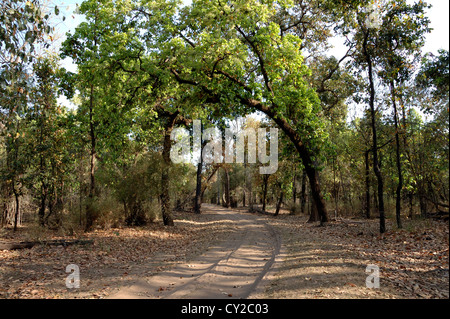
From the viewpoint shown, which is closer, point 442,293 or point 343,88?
point 442,293

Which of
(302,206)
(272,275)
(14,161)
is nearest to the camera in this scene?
(272,275)

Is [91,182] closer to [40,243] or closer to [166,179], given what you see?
[40,243]

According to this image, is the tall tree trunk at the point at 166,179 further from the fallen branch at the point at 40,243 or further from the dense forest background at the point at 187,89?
the fallen branch at the point at 40,243

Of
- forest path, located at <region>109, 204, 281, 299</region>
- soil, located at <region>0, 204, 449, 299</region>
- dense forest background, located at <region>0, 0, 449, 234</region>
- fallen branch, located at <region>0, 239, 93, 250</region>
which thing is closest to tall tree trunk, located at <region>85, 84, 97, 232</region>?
dense forest background, located at <region>0, 0, 449, 234</region>

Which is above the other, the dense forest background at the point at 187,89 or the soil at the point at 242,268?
the dense forest background at the point at 187,89

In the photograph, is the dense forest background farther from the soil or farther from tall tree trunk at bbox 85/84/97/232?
the soil

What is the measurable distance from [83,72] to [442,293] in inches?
492

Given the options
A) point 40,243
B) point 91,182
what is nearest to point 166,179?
point 91,182

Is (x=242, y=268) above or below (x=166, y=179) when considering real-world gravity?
below

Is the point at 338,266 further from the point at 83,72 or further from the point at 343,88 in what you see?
the point at 343,88

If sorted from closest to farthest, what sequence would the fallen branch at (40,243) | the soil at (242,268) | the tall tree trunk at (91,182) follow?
the soil at (242,268)
the fallen branch at (40,243)
the tall tree trunk at (91,182)

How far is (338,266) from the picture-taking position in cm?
671

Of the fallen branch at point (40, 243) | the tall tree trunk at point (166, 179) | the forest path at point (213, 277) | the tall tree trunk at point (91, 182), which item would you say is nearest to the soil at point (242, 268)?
the forest path at point (213, 277)
